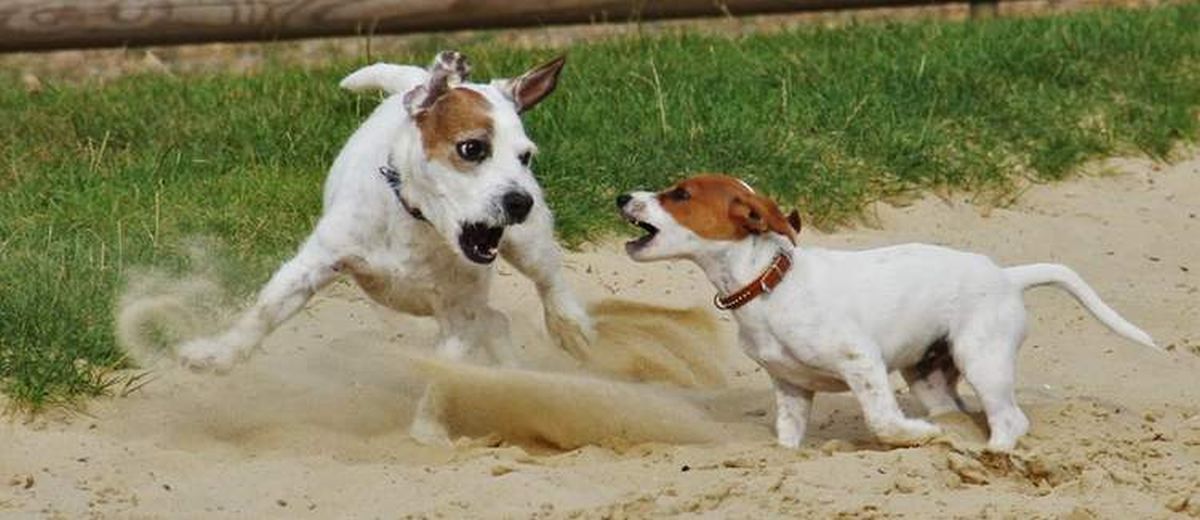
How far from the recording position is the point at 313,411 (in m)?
8.35

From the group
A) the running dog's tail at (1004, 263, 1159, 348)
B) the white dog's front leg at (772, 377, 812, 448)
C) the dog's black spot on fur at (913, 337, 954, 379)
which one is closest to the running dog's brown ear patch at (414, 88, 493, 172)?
the white dog's front leg at (772, 377, 812, 448)

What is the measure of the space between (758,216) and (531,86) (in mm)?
814

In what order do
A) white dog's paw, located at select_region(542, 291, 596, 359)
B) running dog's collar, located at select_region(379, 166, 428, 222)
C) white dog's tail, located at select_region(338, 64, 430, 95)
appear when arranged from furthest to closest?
white dog's tail, located at select_region(338, 64, 430, 95) → white dog's paw, located at select_region(542, 291, 596, 359) → running dog's collar, located at select_region(379, 166, 428, 222)

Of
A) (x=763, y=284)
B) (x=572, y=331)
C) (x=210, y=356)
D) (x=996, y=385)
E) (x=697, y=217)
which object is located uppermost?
(x=697, y=217)

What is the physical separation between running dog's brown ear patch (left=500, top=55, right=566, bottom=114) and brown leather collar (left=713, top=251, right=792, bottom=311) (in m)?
0.85

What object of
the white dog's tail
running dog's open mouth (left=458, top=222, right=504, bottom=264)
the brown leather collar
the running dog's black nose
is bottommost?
the white dog's tail

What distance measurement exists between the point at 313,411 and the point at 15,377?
0.94 meters

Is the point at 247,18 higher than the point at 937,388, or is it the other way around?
the point at 937,388

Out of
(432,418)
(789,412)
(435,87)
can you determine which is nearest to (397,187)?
(435,87)

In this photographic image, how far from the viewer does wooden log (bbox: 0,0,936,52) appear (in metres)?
12.4

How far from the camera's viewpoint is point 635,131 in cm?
1090

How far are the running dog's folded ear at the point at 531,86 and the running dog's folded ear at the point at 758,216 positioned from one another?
699 millimetres

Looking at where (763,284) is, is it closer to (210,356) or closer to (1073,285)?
(1073,285)

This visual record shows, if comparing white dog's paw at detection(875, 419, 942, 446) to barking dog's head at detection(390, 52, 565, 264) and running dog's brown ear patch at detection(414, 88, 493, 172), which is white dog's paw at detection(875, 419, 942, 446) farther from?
running dog's brown ear patch at detection(414, 88, 493, 172)
